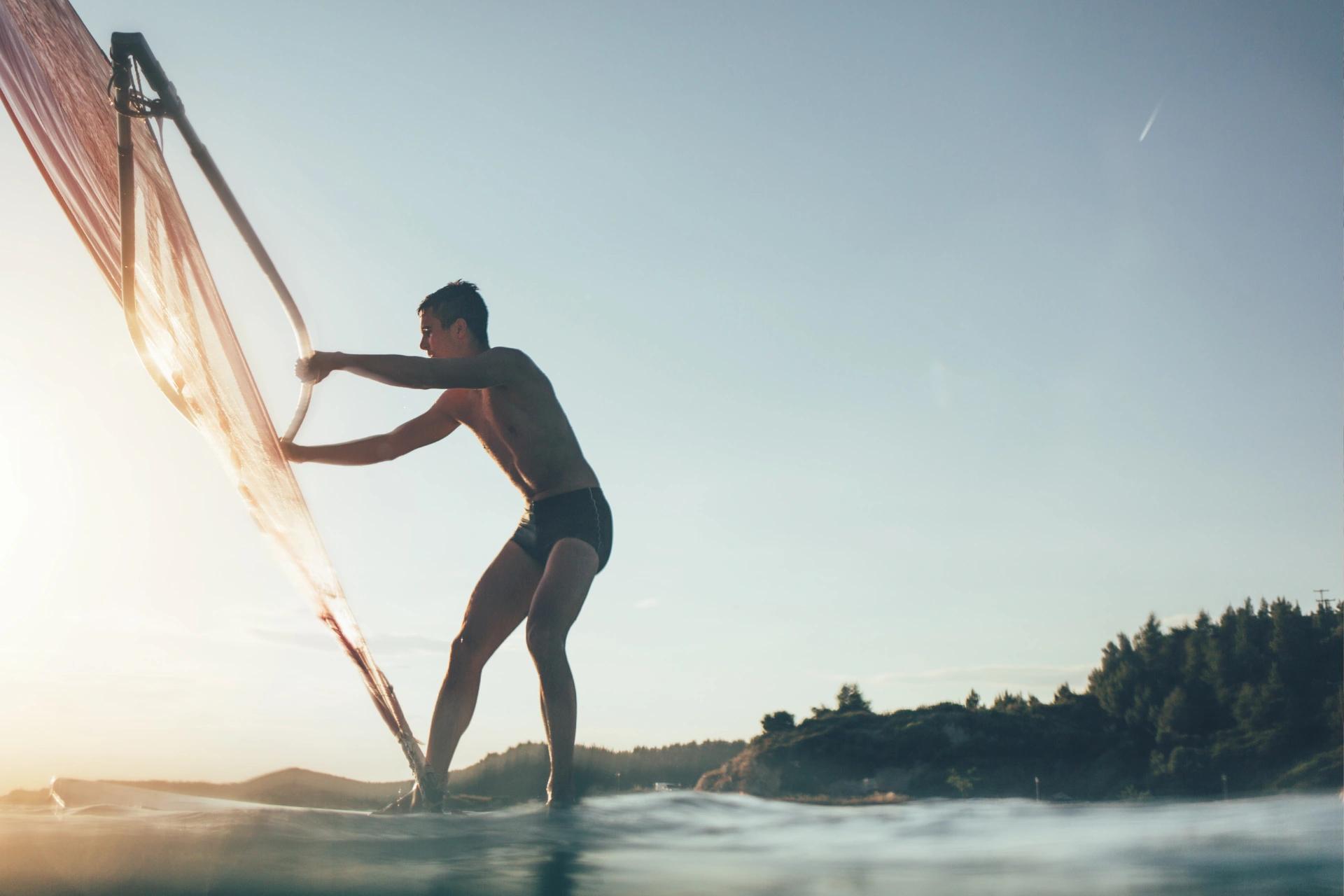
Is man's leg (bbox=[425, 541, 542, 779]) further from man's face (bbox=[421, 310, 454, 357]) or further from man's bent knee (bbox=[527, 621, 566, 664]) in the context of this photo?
man's face (bbox=[421, 310, 454, 357])

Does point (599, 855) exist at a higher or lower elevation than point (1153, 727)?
higher

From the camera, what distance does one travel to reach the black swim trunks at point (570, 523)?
3520 millimetres

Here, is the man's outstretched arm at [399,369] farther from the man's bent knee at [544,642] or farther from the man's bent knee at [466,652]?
the man's bent knee at [466,652]

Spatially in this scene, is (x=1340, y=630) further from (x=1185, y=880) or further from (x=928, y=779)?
(x=1185, y=880)

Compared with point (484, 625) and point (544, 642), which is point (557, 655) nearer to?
point (544, 642)

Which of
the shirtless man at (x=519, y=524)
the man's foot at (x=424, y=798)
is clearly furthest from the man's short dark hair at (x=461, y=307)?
the man's foot at (x=424, y=798)

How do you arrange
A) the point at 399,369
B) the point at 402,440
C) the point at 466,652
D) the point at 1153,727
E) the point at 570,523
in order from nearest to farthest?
the point at 399,369 → the point at 570,523 → the point at 466,652 → the point at 402,440 → the point at 1153,727

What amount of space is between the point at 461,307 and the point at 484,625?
1339 mm

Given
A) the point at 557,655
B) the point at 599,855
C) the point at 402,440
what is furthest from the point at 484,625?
the point at 599,855

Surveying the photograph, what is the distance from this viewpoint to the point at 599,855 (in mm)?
2869

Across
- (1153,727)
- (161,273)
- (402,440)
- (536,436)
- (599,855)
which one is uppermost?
(161,273)

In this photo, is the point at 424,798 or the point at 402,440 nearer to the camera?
the point at 424,798

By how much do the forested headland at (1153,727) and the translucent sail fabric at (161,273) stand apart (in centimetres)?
2183

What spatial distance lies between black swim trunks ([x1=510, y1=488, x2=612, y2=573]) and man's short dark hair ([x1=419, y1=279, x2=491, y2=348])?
73 centimetres
